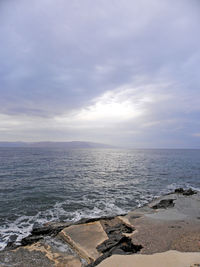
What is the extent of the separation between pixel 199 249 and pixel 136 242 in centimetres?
285

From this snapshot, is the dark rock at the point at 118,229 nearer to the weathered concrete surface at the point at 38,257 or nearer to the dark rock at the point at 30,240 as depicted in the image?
the weathered concrete surface at the point at 38,257

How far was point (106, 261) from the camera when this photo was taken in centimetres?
560

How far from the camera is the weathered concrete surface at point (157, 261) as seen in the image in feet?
16.7

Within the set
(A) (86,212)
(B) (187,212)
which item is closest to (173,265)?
(B) (187,212)

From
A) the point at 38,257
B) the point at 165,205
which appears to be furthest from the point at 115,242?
the point at 165,205

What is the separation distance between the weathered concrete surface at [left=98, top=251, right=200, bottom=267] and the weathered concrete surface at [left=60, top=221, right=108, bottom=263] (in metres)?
2.41

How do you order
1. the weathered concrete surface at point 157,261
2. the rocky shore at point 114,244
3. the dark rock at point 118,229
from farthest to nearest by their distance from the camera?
the dark rock at point 118,229, the rocky shore at point 114,244, the weathered concrete surface at point 157,261

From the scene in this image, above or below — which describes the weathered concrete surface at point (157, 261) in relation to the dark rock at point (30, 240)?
above

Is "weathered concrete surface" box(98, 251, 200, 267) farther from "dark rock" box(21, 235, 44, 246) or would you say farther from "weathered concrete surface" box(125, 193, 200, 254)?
"dark rock" box(21, 235, 44, 246)

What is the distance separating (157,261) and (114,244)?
3.24 metres

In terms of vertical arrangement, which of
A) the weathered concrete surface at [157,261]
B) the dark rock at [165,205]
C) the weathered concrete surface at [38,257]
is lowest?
the dark rock at [165,205]

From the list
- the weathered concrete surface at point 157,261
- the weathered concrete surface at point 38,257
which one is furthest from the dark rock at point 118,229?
Answer: the weathered concrete surface at point 157,261

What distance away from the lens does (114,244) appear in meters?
7.98

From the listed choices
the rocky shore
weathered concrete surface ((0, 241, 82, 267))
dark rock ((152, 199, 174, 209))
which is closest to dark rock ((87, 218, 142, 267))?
the rocky shore
